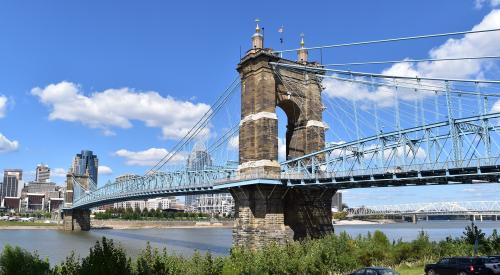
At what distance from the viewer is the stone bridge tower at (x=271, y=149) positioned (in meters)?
44.4

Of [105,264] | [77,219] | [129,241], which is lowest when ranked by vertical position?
[129,241]

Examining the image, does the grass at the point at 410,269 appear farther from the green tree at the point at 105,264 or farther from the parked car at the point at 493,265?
the green tree at the point at 105,264

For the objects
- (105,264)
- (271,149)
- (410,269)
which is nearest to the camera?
(105,264)

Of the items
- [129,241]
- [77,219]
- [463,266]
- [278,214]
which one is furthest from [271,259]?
[77,219]

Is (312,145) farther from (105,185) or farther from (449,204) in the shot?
(449,204)

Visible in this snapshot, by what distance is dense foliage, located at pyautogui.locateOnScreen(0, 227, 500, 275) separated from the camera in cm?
1841

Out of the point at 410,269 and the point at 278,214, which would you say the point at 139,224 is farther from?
the point at 410,269

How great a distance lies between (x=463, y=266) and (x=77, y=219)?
128382mm

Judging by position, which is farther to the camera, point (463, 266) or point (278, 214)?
point (278, 214)

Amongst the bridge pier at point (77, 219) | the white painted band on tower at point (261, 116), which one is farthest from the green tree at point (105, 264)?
the bridge pier at point (77, 219)

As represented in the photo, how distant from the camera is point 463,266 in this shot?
942 inches

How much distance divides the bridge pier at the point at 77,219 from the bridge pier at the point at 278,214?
3961 inches

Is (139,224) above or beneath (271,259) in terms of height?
beneath

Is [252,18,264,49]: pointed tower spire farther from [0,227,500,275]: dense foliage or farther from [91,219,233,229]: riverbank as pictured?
[91,219,233,229]: riverbank
